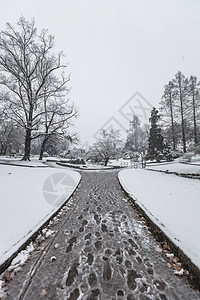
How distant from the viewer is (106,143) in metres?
28.5

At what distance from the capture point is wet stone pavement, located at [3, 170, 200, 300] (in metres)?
1.75

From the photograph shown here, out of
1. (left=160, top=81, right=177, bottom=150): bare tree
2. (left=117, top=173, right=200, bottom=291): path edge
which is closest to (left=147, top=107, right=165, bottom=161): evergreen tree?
(left=160, top=81, right=177, bottom=150): bare tree

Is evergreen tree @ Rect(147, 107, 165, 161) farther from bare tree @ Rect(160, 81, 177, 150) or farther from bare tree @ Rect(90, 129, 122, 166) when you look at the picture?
bare tree @ Rect(90, 129, 122, 166)

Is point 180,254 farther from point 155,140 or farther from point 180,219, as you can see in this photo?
point 155,140

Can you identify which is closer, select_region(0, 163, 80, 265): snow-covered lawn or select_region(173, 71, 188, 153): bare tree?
select_region(0, 163, 80, 265): snow-covered lawn

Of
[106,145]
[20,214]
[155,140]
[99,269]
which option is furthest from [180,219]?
[155,140]

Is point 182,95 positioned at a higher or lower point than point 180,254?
higher

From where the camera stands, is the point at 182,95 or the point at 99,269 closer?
the point at 99,269

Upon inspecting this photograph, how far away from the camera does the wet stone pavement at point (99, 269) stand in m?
1.75

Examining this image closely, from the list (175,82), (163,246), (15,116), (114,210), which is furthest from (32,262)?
(175,82)

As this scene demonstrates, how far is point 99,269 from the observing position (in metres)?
2.13

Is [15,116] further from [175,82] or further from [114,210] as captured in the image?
[175,82]

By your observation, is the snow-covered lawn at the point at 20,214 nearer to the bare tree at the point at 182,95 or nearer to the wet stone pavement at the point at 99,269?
the wet stone pavement at the point at 99,269

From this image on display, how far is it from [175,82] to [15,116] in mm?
26665
